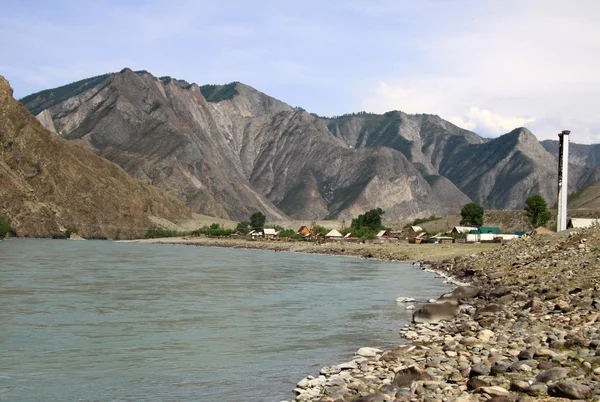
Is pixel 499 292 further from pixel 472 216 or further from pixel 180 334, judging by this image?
pixel 472 216

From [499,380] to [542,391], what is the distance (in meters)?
1.15

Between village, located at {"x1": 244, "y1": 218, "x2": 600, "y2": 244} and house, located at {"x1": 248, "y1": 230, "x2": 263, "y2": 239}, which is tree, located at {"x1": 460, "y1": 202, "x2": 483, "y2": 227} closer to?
village, located at {"x1": 244, "y1": 218, "x2": 600, "y2": 244}

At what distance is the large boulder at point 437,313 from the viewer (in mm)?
24875

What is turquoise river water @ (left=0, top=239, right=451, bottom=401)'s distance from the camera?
1535 cm

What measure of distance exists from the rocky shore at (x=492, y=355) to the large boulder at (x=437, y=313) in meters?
0.04

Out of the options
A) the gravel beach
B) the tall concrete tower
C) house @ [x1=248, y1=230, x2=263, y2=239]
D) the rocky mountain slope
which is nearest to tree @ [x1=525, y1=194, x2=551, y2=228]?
the tall concrete tower

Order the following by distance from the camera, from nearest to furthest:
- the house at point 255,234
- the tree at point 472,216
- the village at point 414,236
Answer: the village at point 414,236 → the tree at point 472,216 → the house at point 255,234

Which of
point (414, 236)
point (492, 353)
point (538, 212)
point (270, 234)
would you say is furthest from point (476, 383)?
point (270, 234)

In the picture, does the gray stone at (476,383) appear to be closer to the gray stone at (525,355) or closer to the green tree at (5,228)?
the gray stone at (525,355)

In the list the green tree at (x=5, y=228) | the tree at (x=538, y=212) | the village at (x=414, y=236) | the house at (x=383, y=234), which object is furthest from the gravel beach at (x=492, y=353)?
the green tree at (x=5, y=228)

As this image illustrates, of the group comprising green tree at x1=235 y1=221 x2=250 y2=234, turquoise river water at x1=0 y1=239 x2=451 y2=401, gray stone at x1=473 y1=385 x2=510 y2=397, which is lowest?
turquoise river water at x1=0 y1=239 x2=451 y2=401

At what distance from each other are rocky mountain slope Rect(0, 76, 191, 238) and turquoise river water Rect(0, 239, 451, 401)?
112 metres

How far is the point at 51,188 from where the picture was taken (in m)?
170

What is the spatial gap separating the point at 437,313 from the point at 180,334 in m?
10.2
